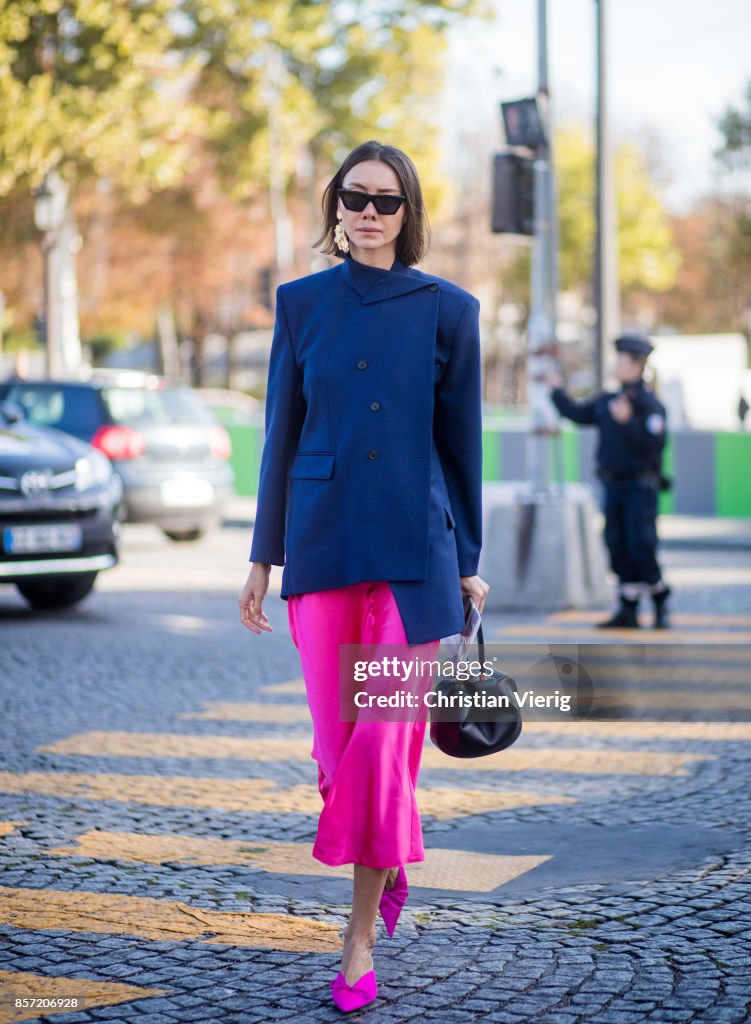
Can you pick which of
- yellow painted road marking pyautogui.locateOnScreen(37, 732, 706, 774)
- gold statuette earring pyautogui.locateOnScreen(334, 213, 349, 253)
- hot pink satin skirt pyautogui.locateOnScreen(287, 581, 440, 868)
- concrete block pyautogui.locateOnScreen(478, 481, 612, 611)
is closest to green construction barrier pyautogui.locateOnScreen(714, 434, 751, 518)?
concrete block pyautogui.locateOnScreen(478, 481, 612, 611)

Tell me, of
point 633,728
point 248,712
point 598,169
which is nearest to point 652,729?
point 633,728

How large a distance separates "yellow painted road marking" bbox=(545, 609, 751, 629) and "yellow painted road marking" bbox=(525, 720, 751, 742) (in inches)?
134

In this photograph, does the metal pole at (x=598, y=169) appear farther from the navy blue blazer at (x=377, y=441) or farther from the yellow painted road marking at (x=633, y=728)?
the navy blue blazer at (x=377, y=441)

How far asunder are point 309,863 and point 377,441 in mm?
1728

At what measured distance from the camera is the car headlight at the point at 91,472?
10.3 m

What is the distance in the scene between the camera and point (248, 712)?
742 cm

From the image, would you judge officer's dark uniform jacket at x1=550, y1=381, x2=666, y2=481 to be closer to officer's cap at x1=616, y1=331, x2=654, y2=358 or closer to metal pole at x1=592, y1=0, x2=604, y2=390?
officer's cap at x1=616, y1=331, x2=654, y2=358

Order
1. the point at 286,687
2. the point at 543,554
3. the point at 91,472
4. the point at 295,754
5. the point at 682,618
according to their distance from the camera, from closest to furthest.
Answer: the point at 295,754, the point at 286,687, the point at 91,472, the point at 682,618, the point at 543,554

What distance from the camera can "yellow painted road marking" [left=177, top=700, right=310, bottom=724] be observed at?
7.26m

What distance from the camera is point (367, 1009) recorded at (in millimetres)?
3469

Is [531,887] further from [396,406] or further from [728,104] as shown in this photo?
[728,104]

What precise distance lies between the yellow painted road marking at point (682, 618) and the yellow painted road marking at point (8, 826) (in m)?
5.94

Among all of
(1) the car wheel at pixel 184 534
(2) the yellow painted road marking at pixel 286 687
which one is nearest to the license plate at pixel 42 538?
(2) the yellow painted road marking at pixel 286 687

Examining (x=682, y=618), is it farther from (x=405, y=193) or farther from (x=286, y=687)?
(x=405, y=193)
